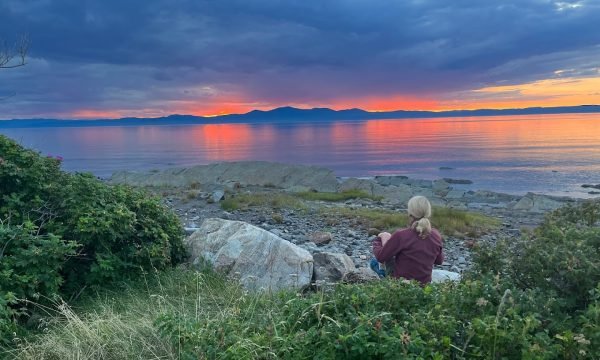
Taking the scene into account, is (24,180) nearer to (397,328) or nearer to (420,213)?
(420,213)

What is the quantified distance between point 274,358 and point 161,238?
3.97 m

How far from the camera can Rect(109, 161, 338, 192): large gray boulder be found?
3678cm

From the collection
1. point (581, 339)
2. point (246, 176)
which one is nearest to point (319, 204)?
point (581, 339)

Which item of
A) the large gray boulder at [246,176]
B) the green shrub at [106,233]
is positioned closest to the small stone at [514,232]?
the green shrub at [106,233]

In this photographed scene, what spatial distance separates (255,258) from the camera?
23.2ft

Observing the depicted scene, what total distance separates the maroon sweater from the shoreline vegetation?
626 millimetres

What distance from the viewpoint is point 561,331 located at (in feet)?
10.5

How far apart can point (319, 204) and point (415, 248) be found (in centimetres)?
1559

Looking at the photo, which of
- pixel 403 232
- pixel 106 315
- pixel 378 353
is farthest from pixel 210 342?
pixel 403 232

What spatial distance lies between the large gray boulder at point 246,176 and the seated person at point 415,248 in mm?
28386

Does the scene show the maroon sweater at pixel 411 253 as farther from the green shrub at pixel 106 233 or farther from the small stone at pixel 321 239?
the small stone at pixel 321 239

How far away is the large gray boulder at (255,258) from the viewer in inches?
264

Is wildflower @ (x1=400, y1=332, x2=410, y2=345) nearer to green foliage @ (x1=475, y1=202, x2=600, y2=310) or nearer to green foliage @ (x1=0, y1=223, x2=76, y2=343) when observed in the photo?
green foliage @ (x1=475, y1=202, x2=600, y2=310)

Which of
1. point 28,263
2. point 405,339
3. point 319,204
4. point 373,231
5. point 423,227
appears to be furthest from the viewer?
point 319,204
